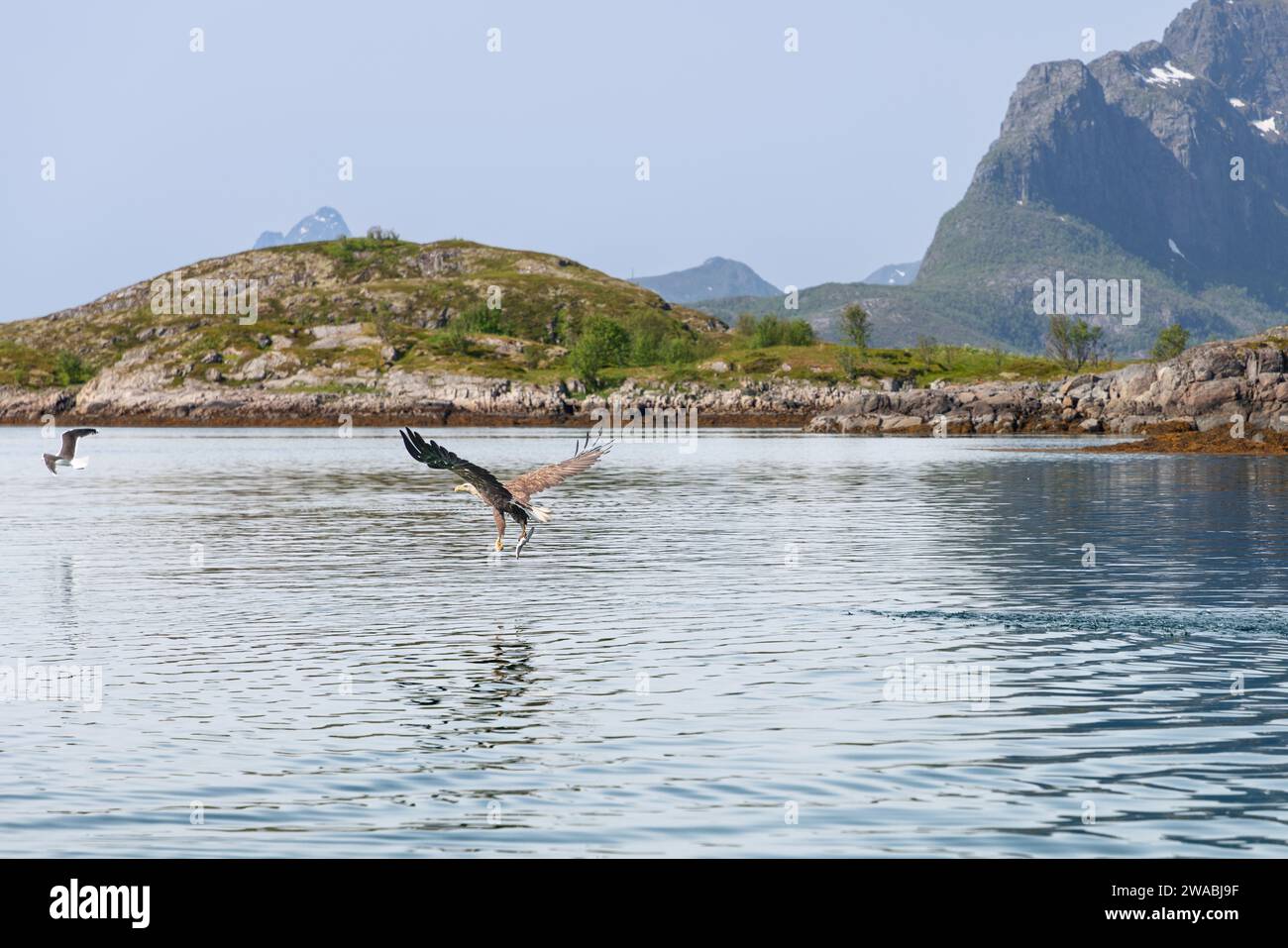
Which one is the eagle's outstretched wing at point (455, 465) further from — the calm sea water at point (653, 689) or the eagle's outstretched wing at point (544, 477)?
the calm sea water at point (653, 689)

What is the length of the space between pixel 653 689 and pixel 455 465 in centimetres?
651

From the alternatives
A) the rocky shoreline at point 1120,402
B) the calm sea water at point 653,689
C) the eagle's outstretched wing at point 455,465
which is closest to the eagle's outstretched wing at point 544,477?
the eagle's outstretched wing at point 455,465

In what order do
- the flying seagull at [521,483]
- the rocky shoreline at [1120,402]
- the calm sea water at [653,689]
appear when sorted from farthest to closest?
1. the rocky shoreline at [1120,402]
2. the flying seagull at [521,483]
3. the calm sea water at [653,689]

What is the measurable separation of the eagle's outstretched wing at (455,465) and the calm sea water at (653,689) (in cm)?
276

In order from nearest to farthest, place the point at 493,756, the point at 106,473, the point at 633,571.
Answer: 1. the point at 493,756
2. the point at 633,571
3. the point at 106,473

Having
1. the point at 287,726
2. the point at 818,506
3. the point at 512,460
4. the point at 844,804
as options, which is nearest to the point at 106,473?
the point at 512,460

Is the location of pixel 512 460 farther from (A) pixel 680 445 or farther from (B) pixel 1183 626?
(B) pixel 1183 626

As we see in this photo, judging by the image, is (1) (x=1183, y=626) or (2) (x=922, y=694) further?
(1) (x=1183, y=626)

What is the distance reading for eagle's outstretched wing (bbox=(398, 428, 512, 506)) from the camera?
24.9 meters

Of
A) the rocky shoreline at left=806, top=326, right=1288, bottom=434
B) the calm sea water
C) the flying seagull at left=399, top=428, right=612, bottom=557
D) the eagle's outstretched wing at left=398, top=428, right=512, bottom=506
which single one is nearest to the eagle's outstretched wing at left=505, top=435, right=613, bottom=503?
the flying seagull at left=399, top=428, right=612, bottom=557

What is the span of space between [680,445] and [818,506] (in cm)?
8445

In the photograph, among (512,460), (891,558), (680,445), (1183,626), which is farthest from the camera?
(680,445)

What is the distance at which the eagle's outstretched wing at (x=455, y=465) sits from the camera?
81.6 ft
